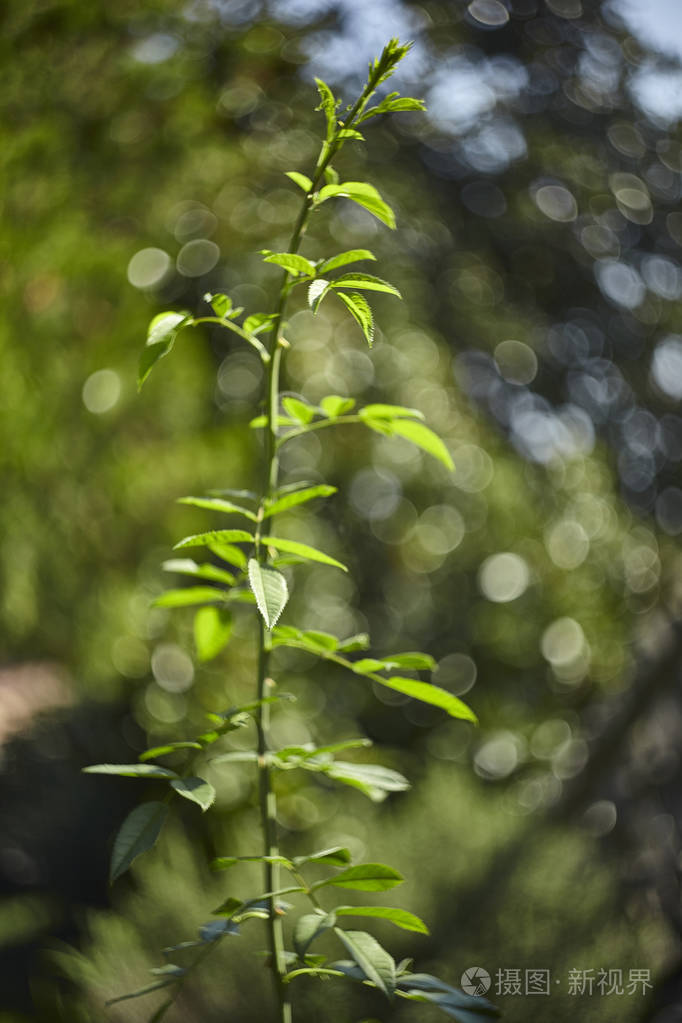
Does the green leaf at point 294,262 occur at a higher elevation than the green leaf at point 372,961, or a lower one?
higher

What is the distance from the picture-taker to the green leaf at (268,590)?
188 mm

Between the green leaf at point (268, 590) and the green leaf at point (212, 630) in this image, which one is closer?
the green leaf at point (268, 590)

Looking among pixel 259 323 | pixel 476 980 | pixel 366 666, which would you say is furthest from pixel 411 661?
pixel 476 980

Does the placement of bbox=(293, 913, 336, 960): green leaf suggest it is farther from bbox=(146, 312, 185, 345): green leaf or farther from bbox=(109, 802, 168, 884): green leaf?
bbox=(146, 312, 185, 345): green leaf

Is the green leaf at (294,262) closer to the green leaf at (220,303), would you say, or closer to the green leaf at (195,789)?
the green leaf at (220,303)

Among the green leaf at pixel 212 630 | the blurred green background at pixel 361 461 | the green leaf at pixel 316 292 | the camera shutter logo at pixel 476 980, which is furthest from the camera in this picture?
the blurred green background at pixel 361 461

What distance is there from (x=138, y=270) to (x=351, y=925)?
59 centimetres

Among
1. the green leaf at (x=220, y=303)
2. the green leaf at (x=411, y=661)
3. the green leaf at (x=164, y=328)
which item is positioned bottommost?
the green leaf at (x=411, y=661)

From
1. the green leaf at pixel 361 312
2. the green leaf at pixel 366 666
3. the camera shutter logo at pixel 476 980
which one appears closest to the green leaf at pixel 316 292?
the green leaf at pixel 361 312

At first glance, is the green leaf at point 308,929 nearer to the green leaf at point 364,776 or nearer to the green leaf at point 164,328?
the green leaf at point 364,776

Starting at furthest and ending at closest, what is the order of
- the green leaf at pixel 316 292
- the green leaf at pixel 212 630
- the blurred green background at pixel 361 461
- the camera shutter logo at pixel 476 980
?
the blurred green background at pixel 361 461 < the camera shutter logo at pixel 476 980 < the green leaf at pixel 212 630 < the green leaf at pixel 316 292

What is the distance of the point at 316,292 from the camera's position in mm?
190

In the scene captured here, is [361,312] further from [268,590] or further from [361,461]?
[361,461]

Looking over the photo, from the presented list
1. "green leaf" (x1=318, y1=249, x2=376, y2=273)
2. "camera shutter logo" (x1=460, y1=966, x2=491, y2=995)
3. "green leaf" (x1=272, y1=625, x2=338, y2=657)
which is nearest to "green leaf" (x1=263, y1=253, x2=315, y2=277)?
"green leaf" (x1=318, y1=249, x2=376, y2=273)
